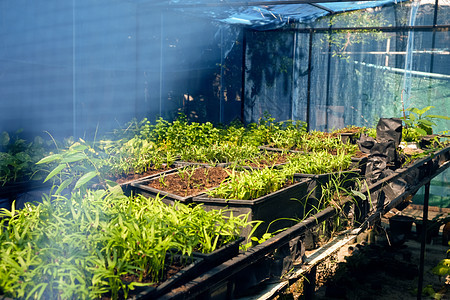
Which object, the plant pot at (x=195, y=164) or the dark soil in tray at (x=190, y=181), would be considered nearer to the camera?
the dark soil in tray at (x=190, y=181)

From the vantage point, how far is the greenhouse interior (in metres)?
1.51

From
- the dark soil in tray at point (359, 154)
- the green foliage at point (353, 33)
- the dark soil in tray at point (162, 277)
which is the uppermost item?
the green foliage at point (353, 33)

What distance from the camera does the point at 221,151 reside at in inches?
163

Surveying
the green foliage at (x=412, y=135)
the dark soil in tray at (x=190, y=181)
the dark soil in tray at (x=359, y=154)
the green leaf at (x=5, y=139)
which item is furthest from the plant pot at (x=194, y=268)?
the green foliage at (x=412, y=135)

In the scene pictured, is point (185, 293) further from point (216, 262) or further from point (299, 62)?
point (299, 62)

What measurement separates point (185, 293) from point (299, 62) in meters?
8.41

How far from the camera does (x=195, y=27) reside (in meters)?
7.68

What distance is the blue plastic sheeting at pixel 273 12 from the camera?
720 cm

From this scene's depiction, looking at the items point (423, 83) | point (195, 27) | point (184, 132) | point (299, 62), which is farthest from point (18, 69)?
point (423, 83)

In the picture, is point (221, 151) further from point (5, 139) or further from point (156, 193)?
point (5, 139)

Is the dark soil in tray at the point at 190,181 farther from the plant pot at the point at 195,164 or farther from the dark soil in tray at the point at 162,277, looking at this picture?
the dark soil in tray at the point at 162,277

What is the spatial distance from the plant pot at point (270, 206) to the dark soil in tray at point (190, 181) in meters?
0.28

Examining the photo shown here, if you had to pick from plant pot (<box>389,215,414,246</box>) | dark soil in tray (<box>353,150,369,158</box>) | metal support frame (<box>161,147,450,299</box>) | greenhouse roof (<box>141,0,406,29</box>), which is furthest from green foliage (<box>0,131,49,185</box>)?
plant pot (<box>389,215,414,246</box>)

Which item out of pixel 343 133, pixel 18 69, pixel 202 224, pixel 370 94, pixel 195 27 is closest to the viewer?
pixel 202 224
